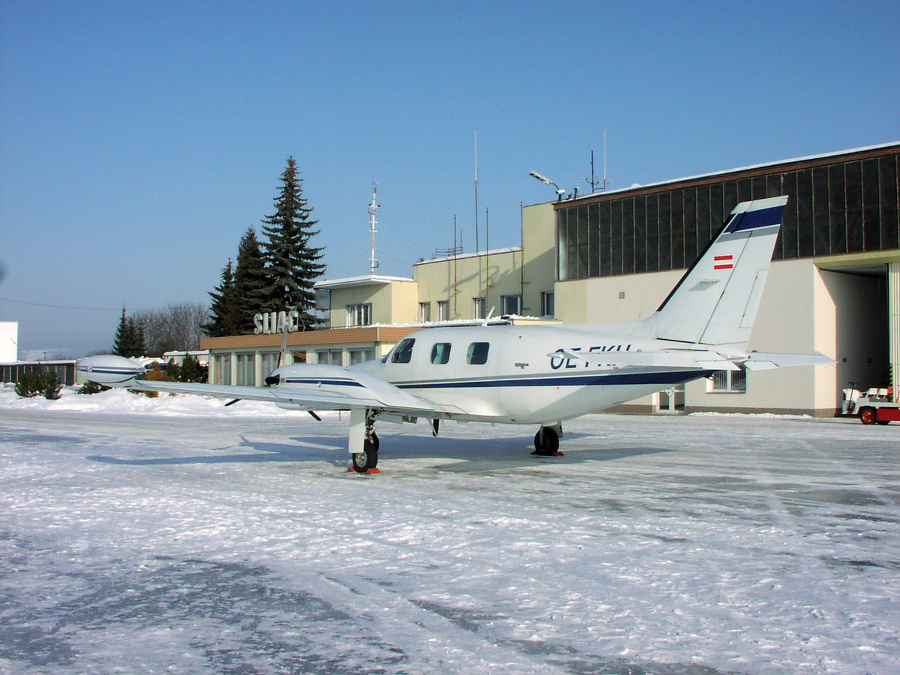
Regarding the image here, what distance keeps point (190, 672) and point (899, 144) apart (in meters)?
34.6

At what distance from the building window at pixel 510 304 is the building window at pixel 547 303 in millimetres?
1578

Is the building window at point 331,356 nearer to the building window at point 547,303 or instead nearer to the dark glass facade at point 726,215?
the building window at point 547,303

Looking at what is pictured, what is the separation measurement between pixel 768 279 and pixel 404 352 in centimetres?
2421

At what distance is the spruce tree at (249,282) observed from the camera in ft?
196

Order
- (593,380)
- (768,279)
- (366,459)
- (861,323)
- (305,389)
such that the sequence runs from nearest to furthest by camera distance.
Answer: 1. (593,380)
2. (366,459)
3. (305,389)
4. (768,279)
5. (861,323)

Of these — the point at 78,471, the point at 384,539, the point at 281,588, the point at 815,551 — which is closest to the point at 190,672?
the point at 281,588

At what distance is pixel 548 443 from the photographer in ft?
55.1

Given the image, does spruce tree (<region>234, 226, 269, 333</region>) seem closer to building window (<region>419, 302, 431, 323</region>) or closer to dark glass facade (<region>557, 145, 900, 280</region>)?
building window (<region>419, 302, 431, 323</region>)

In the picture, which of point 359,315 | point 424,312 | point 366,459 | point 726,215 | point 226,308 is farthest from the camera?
point 226,308

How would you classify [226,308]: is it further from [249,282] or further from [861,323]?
[861,323]

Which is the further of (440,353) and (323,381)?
(440,353)

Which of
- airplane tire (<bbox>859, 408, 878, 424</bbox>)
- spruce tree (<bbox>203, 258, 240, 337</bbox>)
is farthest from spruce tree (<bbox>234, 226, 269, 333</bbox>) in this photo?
airplane tire (<bbox>859, 408, 878, 424</bbox>)

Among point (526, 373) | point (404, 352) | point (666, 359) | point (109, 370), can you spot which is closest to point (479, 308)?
point (404, 352)

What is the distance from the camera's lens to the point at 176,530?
9109 mm
